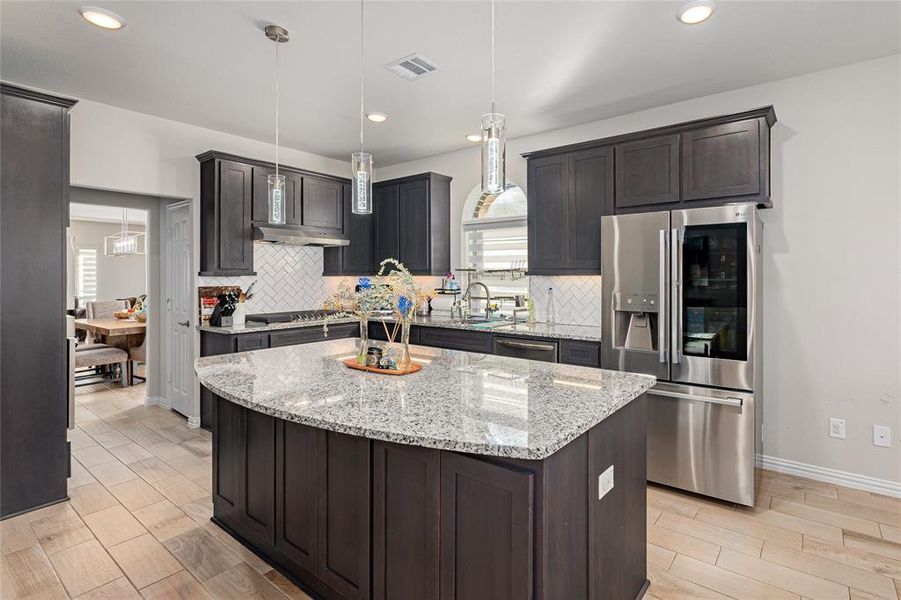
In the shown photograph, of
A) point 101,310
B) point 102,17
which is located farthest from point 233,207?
point 101,310

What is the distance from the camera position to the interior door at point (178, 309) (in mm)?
4641

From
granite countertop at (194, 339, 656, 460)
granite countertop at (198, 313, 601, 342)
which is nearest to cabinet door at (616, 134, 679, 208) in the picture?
granite countertop at (198, 313, 601, 342)

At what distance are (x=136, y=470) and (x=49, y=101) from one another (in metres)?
2.58

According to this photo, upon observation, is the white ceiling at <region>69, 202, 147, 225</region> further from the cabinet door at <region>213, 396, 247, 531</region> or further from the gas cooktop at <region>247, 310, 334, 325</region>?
the cabinet door at <region>213, 396, 247, 531</region>

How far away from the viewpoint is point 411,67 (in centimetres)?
319

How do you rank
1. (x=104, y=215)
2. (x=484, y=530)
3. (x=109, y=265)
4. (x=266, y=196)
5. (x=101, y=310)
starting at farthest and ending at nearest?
(x=109, y=265) < (x=104, y=215) < (x=101, y=310) < (x=266, y=196) < (x=484, y=530)

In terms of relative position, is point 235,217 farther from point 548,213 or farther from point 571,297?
point 571,297

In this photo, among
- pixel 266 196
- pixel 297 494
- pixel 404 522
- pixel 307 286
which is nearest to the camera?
pixel 404 522

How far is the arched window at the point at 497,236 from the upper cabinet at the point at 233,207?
1901 mm

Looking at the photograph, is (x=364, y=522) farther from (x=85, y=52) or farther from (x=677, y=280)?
(x=85, y=52)

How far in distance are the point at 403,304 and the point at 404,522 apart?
1.03 m

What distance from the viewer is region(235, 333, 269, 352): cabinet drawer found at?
4.19 m

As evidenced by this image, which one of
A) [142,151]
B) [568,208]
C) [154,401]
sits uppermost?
[142,151]

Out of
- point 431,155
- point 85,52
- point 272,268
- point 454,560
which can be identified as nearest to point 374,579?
point 454,560
